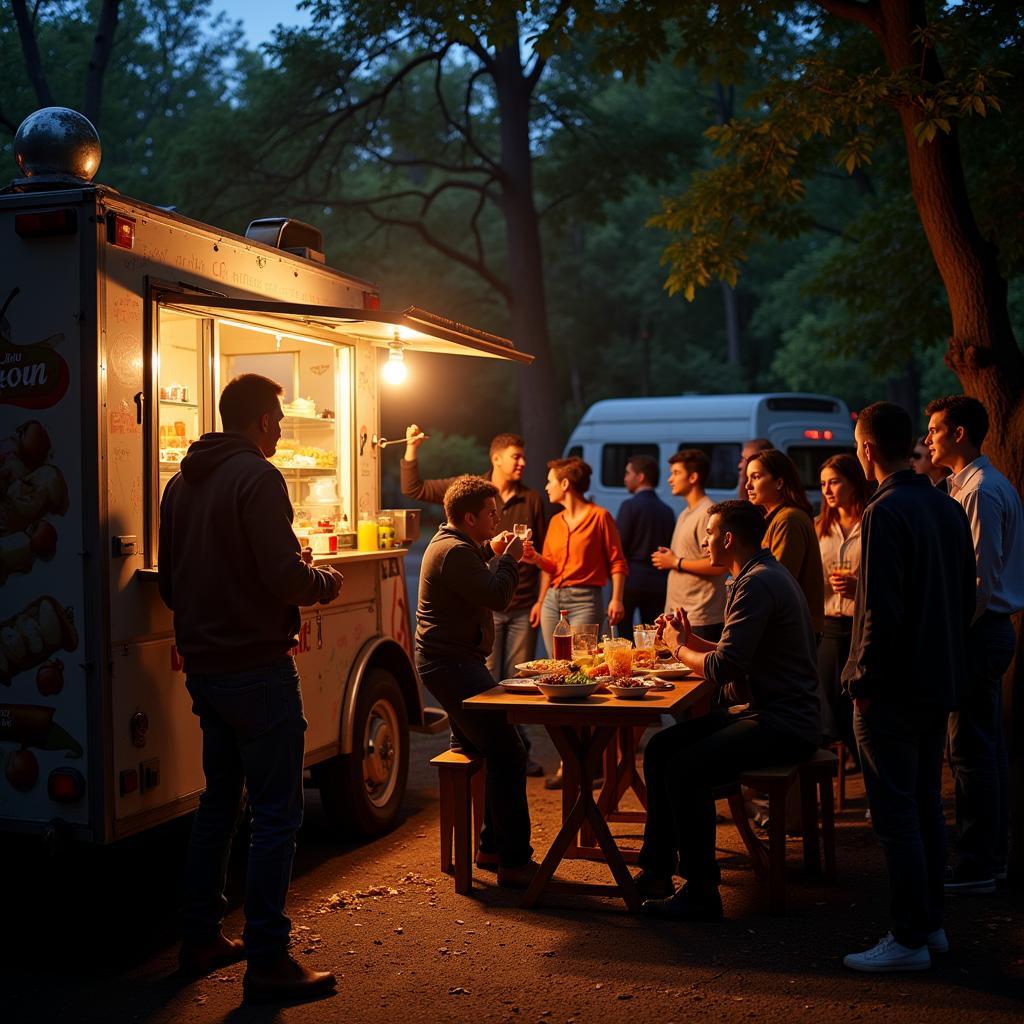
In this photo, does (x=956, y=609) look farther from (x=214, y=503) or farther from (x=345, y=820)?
(x=345, y=820)

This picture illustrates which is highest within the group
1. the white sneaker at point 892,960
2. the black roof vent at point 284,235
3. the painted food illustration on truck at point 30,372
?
the black roof vent at point 284,235

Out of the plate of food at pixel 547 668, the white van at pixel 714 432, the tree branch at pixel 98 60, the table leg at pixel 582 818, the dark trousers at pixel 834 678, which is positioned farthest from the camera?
the white van at pixel 714 432

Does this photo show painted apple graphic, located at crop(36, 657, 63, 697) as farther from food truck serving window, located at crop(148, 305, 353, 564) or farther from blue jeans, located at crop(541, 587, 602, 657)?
blue jeans, located at crop(541, 587, 602, 657)

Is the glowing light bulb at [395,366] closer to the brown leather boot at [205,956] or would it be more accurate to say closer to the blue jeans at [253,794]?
the blue jeans at [253,794]

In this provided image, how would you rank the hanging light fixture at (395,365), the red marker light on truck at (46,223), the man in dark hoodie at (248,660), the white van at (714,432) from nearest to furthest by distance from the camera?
the man in dark hoodie at (248,660) → the red marker light on truck at (46,223) → the hanging light fixture at (395,365) → the white van at (714,432)

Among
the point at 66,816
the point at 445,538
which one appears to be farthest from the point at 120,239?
the point at 66,816

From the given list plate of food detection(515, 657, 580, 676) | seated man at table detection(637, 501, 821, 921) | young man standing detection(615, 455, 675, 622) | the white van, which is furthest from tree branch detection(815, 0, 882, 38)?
the white van

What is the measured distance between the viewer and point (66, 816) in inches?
197

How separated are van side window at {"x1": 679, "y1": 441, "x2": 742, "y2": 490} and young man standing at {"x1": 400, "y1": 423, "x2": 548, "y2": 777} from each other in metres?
9.11

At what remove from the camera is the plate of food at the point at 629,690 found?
5.45 metres

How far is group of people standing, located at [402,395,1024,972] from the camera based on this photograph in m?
4.71

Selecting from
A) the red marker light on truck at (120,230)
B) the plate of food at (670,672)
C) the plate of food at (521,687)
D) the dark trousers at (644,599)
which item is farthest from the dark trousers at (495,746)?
the dark trousers at (644,599)

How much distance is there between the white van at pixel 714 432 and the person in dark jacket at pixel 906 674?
11.9 m

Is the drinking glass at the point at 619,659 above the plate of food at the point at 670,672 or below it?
above
